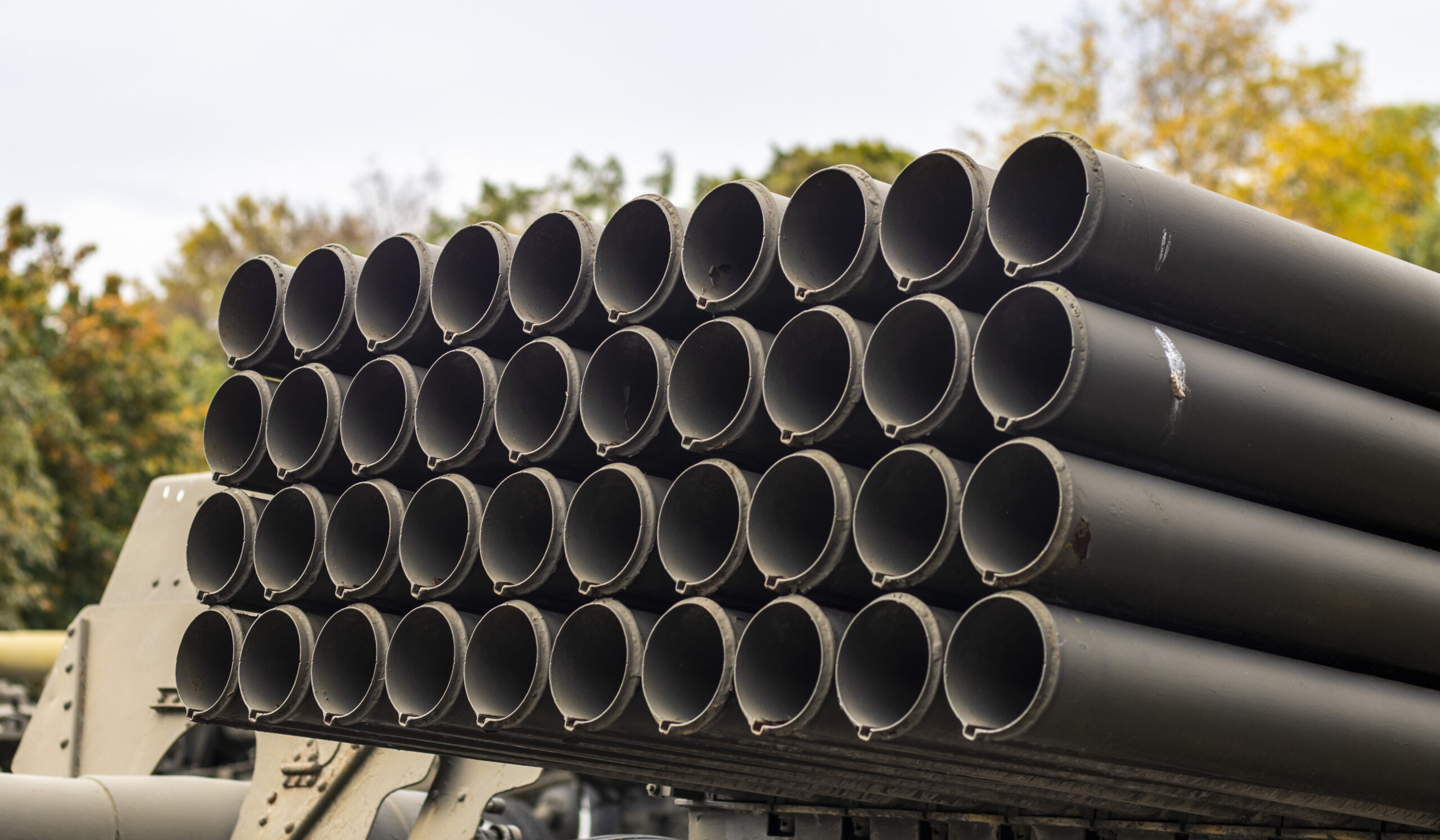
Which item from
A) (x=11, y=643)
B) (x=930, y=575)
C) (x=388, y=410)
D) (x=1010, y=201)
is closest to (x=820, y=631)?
(x=930, y=575)

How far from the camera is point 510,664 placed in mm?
4332

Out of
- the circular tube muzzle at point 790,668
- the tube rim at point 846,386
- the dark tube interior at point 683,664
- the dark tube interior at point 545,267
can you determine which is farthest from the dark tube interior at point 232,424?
the circular tube muzzle at point 790,668

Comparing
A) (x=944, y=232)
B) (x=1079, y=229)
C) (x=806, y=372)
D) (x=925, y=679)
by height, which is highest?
(x=944, y=232)

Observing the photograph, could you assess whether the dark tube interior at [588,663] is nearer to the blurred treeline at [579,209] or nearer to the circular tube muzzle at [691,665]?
the circular tube muzzle at [691,665]

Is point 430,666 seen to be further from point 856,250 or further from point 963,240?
point 963,240

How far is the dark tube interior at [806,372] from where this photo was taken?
3752 mm

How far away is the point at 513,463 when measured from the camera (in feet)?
14.3

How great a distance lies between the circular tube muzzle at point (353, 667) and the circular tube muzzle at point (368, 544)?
0.21 feet

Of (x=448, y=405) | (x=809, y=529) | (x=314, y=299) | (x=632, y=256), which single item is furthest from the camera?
(x=314, y=299)

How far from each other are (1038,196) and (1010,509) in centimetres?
76

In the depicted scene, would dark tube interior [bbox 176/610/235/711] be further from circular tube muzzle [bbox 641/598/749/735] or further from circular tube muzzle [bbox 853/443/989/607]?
circular tube muzzle [bbox 853/443/989/607]

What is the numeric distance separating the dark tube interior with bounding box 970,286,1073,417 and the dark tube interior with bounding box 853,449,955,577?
0.22 m

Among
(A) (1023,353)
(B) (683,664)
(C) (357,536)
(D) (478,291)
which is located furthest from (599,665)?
(A) (1023,353)

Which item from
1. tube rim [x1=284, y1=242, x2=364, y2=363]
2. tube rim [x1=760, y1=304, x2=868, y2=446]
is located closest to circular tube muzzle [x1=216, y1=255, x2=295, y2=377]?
tube rim [x1=284, y1=242, x2=364, y2=363]
